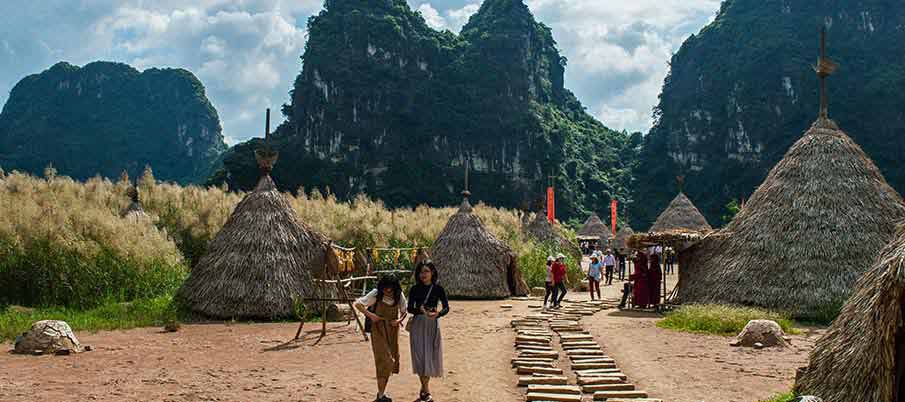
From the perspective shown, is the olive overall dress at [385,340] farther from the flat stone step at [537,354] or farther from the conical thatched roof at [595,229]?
the conical thatched roof at [595,229]

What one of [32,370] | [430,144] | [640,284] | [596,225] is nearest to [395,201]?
[430,144]

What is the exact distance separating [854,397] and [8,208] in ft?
38.8

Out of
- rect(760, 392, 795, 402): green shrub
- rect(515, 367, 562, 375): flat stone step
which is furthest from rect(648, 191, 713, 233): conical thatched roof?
rect(760, 392, 795, 402): green shrub

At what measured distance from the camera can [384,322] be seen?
18.7ft

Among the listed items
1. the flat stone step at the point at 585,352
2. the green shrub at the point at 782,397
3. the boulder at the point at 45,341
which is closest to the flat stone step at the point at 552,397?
the green shrub at the point at 782,397

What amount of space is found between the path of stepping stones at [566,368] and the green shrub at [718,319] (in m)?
1.49

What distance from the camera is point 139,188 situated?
1733cm

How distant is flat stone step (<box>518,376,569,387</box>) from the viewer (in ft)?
20.6

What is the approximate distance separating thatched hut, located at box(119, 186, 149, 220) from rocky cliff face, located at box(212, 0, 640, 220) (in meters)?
47.6

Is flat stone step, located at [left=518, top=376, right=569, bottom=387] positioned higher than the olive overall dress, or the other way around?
the olive overall dress

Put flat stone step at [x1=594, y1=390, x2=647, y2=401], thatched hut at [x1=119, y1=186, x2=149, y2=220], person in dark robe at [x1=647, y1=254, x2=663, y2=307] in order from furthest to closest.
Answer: thatched hut at [x1=119, y1=186, x2=149, y2=220] → person in dark robe at [x1=647, y1=254, x2=663, y2=307] → flat stone step at [x1=594, y1=390, x2=647, y2=401]

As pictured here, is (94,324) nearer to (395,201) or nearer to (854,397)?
(854,397)

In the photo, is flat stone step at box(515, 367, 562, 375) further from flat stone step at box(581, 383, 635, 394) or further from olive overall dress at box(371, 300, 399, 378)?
olive overall dress at box(371, 300, 399, 378)

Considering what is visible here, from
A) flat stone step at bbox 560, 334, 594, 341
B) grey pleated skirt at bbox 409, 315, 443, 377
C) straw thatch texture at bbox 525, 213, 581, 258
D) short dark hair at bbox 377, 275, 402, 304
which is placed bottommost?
flat stone step at bbox 560, 334, 594, 341
